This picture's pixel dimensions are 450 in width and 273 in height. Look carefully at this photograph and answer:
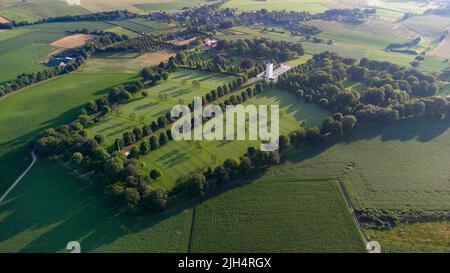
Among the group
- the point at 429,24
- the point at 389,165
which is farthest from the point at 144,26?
the point at 429,24

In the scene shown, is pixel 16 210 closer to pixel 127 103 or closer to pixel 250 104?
pixel 127 103

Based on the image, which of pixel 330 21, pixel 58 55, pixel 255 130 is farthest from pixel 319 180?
pixel 330 21

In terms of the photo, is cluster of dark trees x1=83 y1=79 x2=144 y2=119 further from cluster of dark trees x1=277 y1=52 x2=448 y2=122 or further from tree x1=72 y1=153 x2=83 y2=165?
cluster of dark trees x1=277 y1=52 x2=448 y2=122

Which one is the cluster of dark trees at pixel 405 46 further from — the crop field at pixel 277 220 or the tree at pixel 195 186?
the tree at pixel 195 186

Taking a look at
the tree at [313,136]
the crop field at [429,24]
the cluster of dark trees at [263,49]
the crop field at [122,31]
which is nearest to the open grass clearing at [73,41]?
the crop field at [122,31]

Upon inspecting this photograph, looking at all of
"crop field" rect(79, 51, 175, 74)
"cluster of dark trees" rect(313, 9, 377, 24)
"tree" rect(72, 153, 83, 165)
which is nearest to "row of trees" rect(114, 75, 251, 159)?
"tree" rect(72, 153, 83, 165)

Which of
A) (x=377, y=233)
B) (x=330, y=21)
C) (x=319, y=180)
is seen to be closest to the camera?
(x=377, y=233)

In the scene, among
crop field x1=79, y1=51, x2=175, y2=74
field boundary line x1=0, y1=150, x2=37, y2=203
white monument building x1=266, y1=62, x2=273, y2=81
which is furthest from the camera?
crop field x1=79, y1=51, x2=175, y2=74
